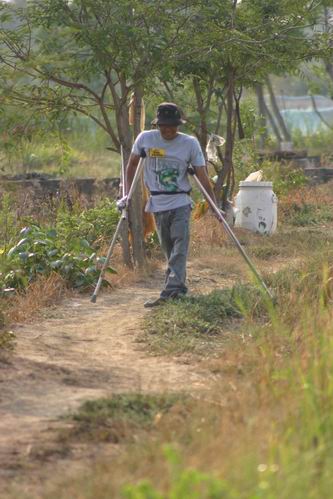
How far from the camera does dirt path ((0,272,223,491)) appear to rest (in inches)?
231

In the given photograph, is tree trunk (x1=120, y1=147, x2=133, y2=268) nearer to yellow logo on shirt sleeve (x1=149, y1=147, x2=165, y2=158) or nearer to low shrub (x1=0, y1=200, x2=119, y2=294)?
low shrub (x1=0, y1=200, x2=119, y2=294)

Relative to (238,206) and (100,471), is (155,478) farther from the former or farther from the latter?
(238,206)

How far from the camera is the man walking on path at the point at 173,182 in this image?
31.2 feet

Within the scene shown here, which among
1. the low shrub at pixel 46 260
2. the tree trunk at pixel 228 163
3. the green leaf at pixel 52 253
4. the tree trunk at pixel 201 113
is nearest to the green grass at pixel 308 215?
the tree trunk at pixel 228 163

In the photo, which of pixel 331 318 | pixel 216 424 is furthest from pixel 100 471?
pixel 331 318

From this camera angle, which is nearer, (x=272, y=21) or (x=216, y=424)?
(x=216, y=424)

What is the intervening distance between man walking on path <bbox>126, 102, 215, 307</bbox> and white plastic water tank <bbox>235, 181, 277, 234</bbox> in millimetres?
5069

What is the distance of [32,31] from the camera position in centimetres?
1085

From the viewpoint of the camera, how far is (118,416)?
5.94 metres

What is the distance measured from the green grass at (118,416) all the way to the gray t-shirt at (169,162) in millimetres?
3499

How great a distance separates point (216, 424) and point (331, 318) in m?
1.98

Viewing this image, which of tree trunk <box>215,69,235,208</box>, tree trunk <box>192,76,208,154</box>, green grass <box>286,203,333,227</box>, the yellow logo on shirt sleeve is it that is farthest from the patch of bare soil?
green grass <box>286,203,333,227</box>

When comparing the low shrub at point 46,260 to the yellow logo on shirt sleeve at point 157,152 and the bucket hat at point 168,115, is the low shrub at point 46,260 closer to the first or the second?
the yellow logo on shirt sleeve at point 157,152

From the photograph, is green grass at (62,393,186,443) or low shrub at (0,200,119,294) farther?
low shrub at (0,200,119,294)
